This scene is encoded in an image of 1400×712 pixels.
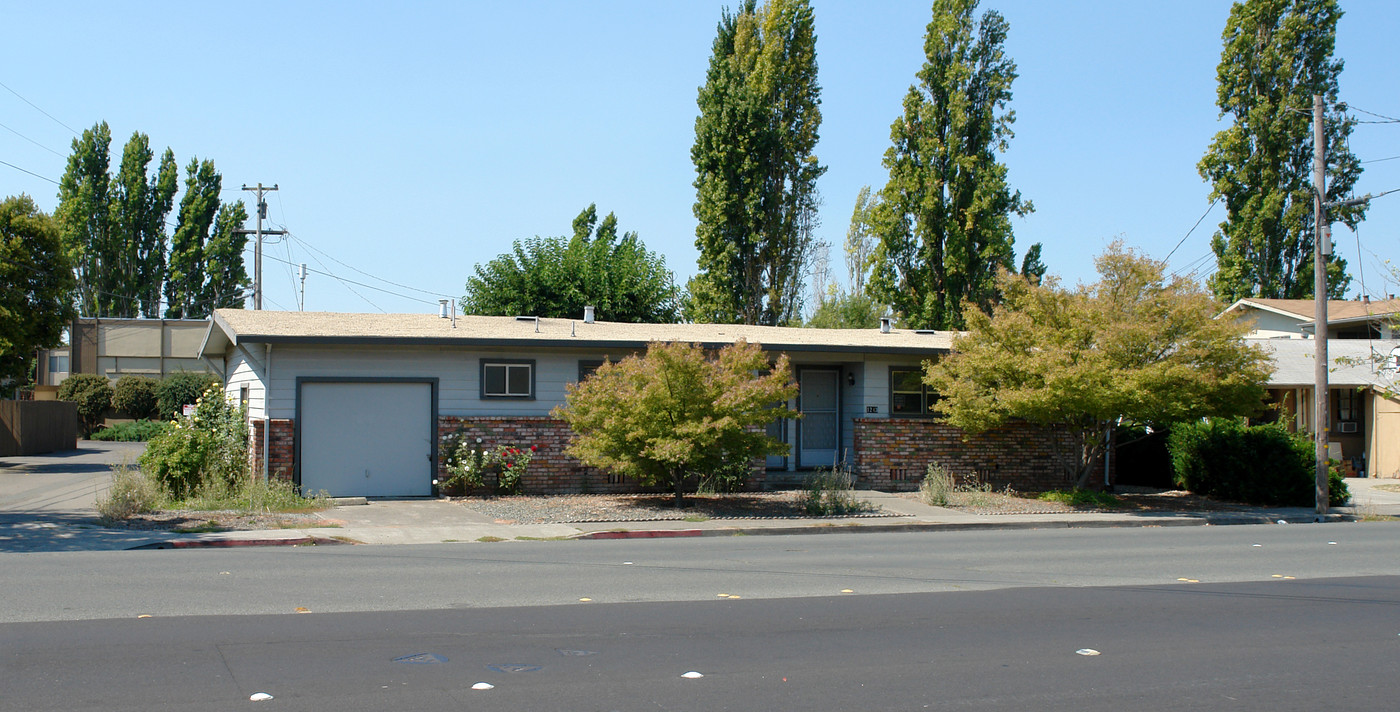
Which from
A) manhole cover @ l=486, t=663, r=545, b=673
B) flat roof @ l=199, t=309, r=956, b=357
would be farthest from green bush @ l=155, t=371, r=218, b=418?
manhole cover @ l=486, t=663, r=545, b=673

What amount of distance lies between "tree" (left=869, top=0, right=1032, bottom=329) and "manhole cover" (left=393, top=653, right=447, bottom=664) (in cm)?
2815

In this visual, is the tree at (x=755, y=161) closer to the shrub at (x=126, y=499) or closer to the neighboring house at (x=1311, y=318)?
the neighboring house at (x=1311, y=318)

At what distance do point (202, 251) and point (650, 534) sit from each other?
1868 inches

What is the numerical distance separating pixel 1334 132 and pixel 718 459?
2994cm

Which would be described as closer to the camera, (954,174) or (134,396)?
(954,174)

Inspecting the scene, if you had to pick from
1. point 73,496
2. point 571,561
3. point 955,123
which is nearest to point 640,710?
point 571,561

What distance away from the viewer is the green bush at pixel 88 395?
4506cm

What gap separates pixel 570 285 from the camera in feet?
118

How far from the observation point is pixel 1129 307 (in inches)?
772

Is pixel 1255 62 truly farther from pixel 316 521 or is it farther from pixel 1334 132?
pixel 316 521

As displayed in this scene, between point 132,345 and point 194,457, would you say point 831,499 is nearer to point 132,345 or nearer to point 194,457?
point 194,457

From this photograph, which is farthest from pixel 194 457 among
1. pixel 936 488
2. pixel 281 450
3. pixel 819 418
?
pixel 936 488

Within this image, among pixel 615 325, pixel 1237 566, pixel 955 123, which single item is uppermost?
pixel 955 123

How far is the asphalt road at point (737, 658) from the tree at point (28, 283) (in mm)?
22556
